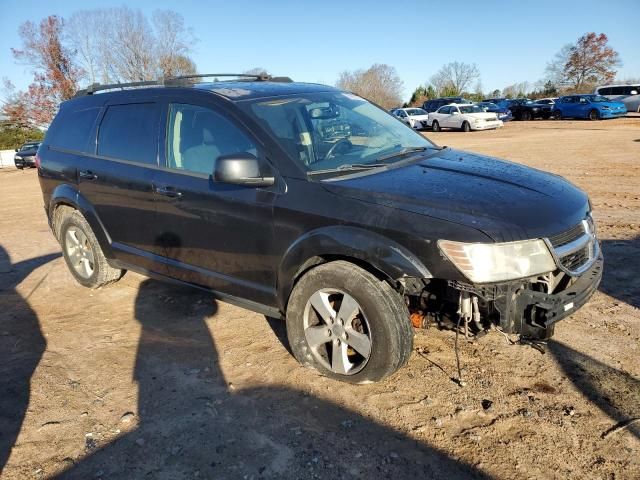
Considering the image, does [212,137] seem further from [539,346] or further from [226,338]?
[539,346]

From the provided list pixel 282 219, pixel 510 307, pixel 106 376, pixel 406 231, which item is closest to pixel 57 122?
pixel 106 376

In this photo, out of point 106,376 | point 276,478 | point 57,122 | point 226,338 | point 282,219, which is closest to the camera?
point 276,478

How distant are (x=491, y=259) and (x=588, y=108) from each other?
32.5m

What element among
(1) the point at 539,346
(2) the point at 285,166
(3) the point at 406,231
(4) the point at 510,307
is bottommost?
(1) the point at 539,346

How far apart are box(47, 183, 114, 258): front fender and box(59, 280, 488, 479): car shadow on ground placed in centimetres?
171

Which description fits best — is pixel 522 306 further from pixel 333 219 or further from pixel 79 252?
pixel 79 252

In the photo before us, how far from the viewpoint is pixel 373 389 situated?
3.17 m

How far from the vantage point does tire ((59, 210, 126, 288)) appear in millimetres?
5043

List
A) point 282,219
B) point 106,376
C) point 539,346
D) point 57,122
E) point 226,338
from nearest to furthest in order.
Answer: point 539,346
point 282,219
point 106,376
point 226,338
point 57,122

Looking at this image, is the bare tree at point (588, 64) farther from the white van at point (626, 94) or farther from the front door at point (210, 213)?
the front door at point (210, 213)

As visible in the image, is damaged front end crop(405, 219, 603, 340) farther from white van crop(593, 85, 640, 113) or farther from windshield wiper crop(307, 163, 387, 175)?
white van crop(593, 85, 640, 113)

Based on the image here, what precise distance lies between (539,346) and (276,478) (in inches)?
68.1

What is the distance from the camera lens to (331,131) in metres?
→ 3.81

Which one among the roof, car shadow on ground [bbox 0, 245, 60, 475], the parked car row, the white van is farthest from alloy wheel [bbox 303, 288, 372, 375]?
the white van
